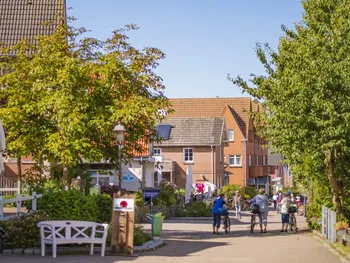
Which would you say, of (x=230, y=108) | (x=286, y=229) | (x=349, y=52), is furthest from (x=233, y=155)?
(x=349, y=52)

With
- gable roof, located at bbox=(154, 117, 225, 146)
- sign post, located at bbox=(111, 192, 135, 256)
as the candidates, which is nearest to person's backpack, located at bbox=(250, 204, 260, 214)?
sign post, located at bbox=(111, 192, 135, 256)

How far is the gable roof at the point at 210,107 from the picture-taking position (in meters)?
100

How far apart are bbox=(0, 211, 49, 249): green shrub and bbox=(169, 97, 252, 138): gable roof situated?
77.7 meters

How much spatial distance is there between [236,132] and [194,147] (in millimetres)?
16064

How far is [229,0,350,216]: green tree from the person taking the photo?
28.4m

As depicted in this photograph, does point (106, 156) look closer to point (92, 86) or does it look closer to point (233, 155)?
point (92, 86)

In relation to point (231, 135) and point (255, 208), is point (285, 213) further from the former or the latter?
point (231, 135)

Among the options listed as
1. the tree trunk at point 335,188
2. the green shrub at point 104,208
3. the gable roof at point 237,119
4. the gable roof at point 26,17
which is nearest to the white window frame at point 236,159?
the gable roof at point 237,119

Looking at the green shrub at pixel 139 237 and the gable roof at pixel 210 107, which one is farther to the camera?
the gable roof at pixel 210 107

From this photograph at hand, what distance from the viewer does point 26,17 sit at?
165 feet

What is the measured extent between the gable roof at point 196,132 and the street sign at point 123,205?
59.3 m

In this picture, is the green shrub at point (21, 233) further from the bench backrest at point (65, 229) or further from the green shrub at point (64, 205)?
the green shrub at point (64, 205)

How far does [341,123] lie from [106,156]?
9470 mm

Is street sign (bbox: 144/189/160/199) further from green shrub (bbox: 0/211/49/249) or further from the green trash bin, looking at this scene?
green shrub (bbox: 0/211/49/249)
